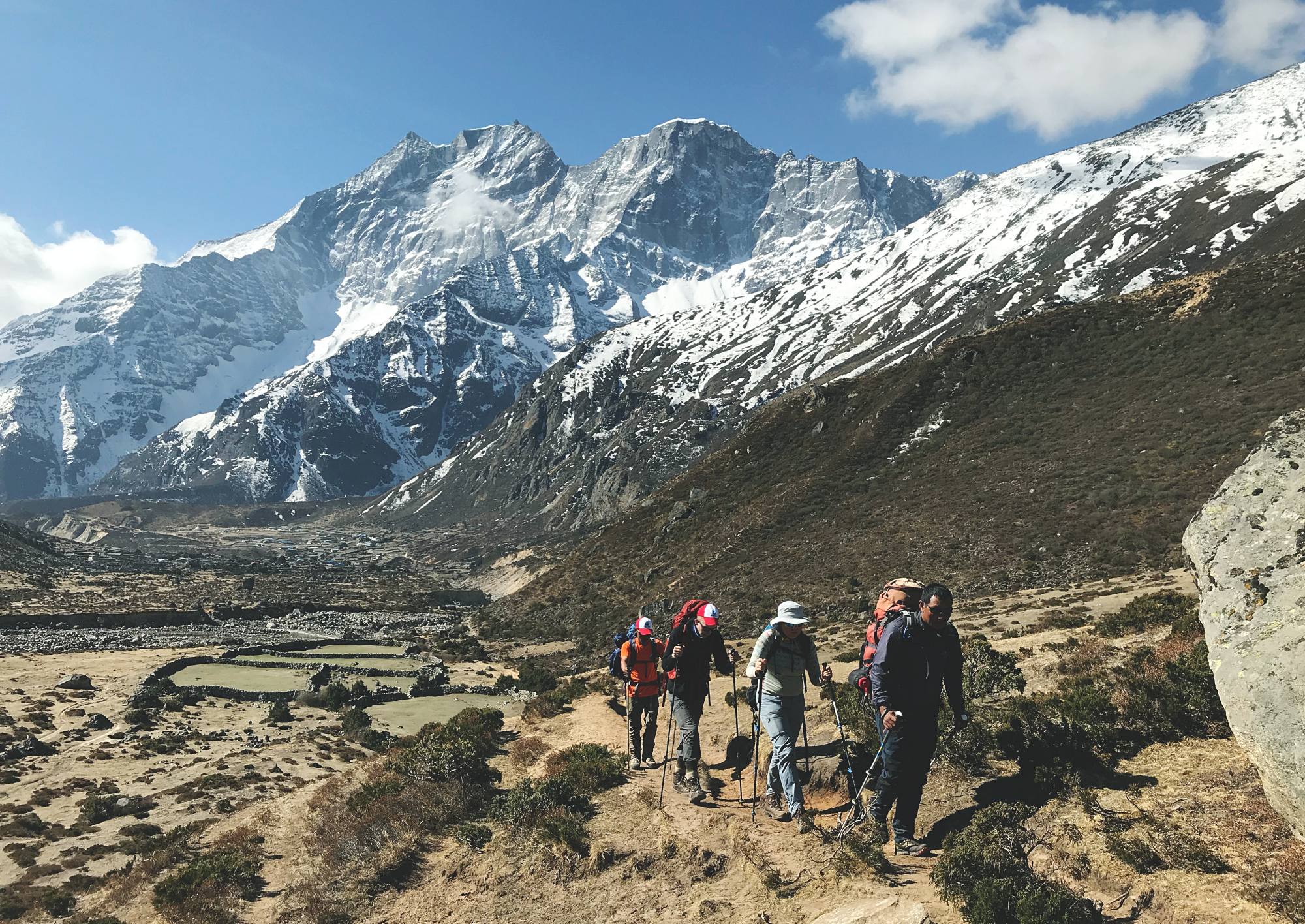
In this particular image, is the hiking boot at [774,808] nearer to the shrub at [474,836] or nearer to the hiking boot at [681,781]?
the hiking boot at [681,781]

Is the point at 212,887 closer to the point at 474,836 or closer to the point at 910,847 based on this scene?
the point at 474,836

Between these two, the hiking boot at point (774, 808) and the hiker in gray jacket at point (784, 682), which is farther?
the hiking boot at point (774, 808)

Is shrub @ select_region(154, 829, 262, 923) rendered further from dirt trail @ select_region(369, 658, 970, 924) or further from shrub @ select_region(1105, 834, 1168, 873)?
shrub @ select_region(1105, 834, 1168, 873)

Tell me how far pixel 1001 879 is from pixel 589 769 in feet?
27.9

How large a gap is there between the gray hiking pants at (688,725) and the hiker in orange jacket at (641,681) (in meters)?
1.59

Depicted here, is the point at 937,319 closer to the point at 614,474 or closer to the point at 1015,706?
the point at 614,474

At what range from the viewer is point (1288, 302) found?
5228cm

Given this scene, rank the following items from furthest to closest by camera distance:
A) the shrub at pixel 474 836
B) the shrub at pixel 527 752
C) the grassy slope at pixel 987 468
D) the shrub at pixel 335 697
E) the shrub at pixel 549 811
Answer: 1. the shrub at pixel 335 697
2. the grassy slope at pixel 987 468
3. the shrub at pixel 527 752
4. the shrub at pixel 474 836
5. the shrub at pixel 549 811

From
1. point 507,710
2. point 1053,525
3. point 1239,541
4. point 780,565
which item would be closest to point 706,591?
point 780,565

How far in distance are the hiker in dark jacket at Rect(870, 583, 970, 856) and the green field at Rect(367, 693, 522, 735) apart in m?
29.8

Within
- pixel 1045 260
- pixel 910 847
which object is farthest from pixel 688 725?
pixel 1045 260

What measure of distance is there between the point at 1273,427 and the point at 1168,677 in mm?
4086

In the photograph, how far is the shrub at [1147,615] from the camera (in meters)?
16.5

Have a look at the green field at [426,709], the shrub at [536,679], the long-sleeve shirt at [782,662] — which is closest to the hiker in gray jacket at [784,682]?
the long-sleeve shirt at [782,662]
